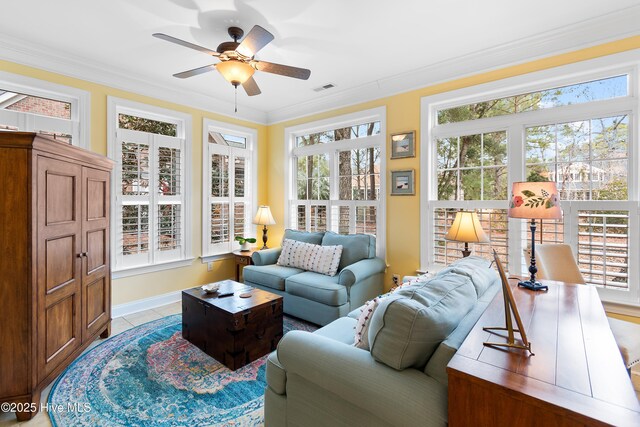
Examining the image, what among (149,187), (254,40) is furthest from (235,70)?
(149,187)

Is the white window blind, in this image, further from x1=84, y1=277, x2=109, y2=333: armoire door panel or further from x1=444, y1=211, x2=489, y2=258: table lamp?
x1=444, y1=211, x2=489, y2=258: table lamp

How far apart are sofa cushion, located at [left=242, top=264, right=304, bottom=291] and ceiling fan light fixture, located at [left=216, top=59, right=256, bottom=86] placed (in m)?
2.09

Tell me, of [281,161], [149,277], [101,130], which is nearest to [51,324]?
[149,277]

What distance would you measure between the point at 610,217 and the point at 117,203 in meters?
4.89

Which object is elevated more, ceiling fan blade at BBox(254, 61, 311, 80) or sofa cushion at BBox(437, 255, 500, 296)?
ceiling fan blade at BBox(254, 61, 311, 80)

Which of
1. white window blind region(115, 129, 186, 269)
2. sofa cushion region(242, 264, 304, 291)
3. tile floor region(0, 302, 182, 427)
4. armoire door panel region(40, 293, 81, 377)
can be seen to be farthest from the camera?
white window blind region(115, 129, 186, 269)

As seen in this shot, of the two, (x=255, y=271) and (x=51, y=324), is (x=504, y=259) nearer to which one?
(x=255, y=271)

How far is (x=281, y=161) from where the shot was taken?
4973mm

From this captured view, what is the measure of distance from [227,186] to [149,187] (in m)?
1.11

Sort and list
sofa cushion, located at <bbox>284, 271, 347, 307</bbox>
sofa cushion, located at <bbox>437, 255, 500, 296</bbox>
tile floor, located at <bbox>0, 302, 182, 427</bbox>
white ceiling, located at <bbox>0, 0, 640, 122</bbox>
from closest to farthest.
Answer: sofa cushion, located at <bbox>437, 255, 500, 296</bbox> < tile floor, located at <bbox>0, 302, 182, 427</bbox> < white ceiling, located at <bbox>0, 0, 640, 122</bbox> < sofa cushion, located at <bbox>284, 271, 347, 307</bbox>

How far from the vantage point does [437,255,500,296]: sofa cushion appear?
173 centimetres

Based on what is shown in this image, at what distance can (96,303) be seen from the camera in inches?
106

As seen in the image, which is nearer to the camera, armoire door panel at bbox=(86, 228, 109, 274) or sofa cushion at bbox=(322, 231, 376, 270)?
armoire door panel at bbox=(86, 228, 109, 274)

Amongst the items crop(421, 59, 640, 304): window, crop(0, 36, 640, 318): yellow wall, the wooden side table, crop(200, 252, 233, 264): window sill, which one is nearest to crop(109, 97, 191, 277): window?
crop(0, 36, 640, 318): yellow wall
